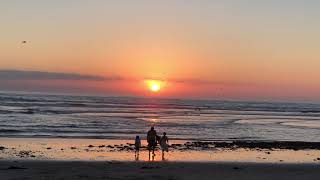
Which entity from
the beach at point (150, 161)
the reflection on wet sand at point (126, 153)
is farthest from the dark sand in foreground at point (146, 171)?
the reflection on wet sand at point (126, 153)

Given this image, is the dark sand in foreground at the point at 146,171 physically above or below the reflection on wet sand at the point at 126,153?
below

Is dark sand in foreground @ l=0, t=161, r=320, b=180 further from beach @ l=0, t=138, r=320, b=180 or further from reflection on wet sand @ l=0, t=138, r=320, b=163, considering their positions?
reflection on wet sand @ l=0, t=138, r=320, b=163

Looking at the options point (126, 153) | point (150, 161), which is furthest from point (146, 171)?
point (126, 153)

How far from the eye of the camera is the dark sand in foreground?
55.5 ft

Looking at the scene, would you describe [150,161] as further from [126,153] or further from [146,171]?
[146,171]

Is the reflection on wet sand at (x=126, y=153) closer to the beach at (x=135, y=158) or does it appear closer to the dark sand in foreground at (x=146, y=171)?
the beach at (x=135, y=158)

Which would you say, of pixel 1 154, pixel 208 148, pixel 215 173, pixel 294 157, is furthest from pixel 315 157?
pixel 1 154

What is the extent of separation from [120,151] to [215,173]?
8.86 m

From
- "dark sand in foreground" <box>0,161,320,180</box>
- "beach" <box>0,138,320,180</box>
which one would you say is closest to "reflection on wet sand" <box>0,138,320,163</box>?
"beach" <box>0,138,320,180</box>

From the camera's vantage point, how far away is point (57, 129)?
4038 centimetres

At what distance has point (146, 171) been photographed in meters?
18.2

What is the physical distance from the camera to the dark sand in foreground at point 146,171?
16922mm

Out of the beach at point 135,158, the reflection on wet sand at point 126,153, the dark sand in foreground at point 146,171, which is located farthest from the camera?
the reflection on wet sand at point 126,153

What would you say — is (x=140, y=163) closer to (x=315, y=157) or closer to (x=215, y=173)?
(x=215, y=173)
